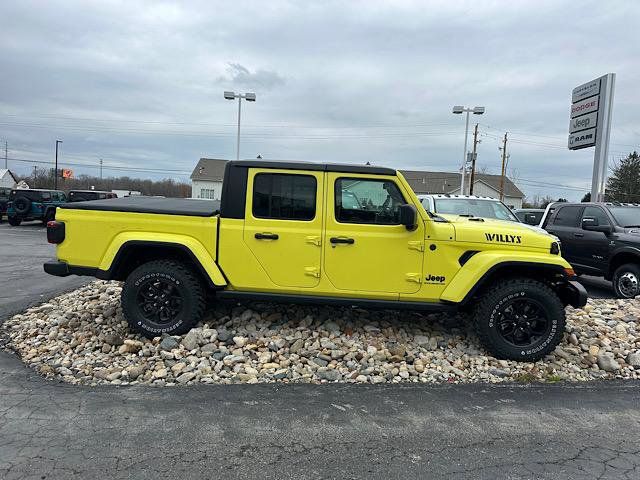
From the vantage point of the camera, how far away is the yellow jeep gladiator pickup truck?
184 inches

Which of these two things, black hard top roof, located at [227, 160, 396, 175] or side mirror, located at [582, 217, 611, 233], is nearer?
black hard top roof, located at [227, 160, 396, 175]

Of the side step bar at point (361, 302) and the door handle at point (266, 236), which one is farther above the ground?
the door handle at point (266, 236)

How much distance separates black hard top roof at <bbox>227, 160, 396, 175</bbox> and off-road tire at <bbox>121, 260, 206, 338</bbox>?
131cm

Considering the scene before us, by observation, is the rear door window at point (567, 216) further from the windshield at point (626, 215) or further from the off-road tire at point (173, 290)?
the off-road tire at point (173, 290)

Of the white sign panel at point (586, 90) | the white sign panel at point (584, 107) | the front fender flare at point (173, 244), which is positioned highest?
the white sign panel at point (586, 90)

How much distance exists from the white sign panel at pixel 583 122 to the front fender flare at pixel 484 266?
13.4 metres

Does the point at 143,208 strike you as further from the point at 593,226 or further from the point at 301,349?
the point at 593,226

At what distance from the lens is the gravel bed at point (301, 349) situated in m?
4.35

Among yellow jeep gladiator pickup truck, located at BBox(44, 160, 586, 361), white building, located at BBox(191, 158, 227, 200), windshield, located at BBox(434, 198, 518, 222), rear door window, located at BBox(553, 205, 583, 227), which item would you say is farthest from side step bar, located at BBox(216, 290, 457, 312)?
white building, located at BBox(191, 158, 227, 200)

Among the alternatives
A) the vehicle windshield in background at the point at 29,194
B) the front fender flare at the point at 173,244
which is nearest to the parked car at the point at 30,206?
the vehicle windshield in background at the point at 29,194

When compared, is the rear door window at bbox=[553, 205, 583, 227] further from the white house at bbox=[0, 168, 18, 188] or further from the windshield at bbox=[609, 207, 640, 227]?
the white house at bbox=[0, 168, 18, 188]

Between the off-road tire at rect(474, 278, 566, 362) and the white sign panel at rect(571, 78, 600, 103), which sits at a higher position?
the white sign panel at rect(571, 78, 600, 103)

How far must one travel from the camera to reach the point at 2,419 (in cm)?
339

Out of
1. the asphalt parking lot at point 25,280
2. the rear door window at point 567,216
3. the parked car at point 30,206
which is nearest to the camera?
the asphalt parking lot at point 25,280
